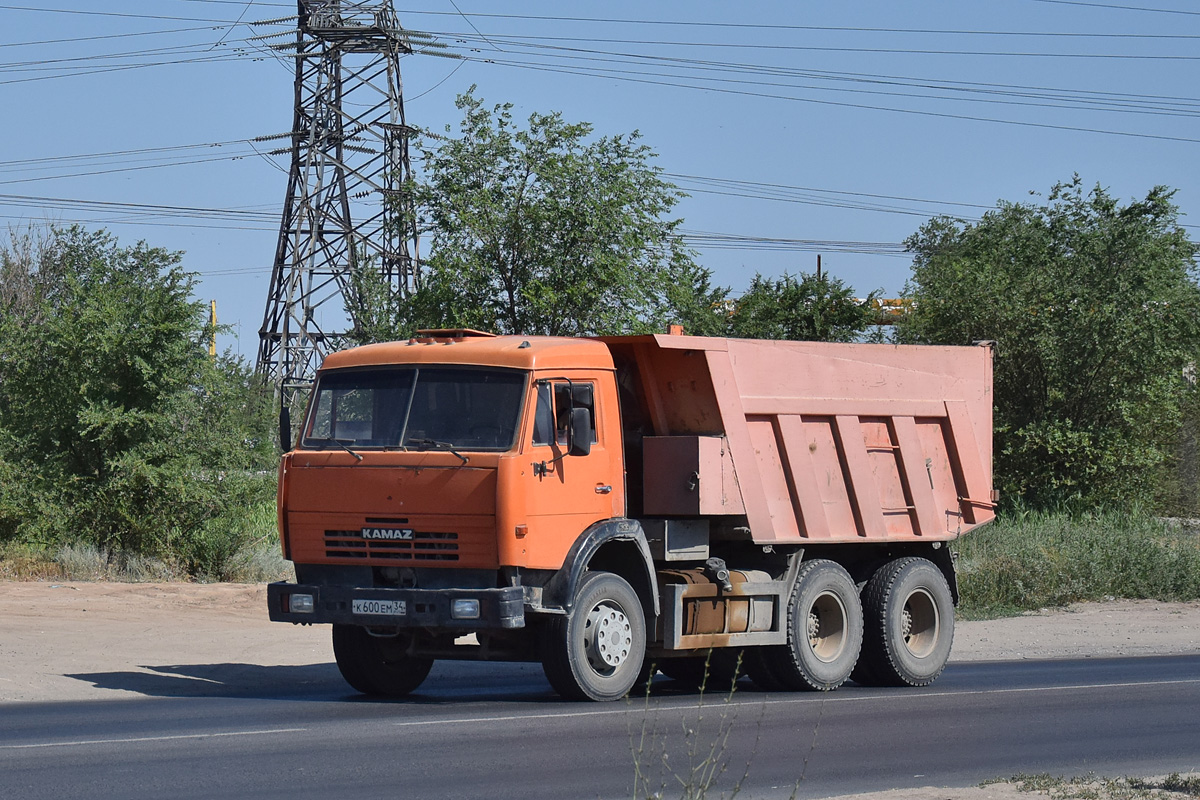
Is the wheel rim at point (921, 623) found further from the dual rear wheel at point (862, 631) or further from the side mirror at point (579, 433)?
the side mirror at point (579, 433)

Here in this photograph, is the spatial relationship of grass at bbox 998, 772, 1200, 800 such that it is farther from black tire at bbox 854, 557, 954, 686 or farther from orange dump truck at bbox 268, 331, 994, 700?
black tire at bbox 854, 557, 954, 686

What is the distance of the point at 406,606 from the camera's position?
11914mm

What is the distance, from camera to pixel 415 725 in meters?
11.0

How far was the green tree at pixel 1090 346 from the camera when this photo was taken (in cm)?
3030

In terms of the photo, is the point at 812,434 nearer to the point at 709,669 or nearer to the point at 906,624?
the point at 906,624

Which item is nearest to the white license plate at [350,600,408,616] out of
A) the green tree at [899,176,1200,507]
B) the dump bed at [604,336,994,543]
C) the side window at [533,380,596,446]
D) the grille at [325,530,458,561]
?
the grille at [325,530,458,561]

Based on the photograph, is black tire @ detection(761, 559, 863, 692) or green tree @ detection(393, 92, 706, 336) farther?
green tree @ detection(393, 92, 706, 336)

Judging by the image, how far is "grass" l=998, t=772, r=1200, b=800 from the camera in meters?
7.93

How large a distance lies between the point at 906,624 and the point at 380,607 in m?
5.86

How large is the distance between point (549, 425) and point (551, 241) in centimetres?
1361

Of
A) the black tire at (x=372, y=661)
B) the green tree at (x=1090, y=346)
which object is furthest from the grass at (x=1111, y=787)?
the green tree at (x=1090, y=346)

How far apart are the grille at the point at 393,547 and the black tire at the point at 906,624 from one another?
196 inches

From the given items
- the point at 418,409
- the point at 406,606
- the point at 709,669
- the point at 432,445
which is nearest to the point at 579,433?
the point at 432,445

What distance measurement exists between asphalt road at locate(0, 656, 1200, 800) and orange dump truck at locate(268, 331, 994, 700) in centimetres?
56
